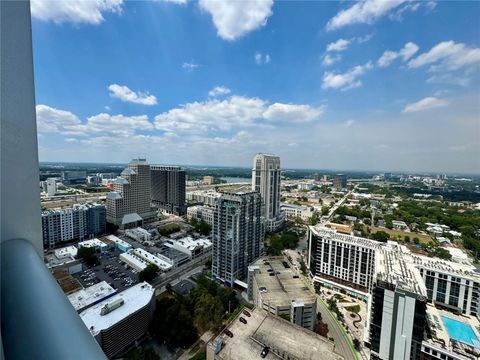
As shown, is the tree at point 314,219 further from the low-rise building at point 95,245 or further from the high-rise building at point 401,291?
the low-rise building at point 95,245

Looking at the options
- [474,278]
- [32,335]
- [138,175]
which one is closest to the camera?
[32,335]

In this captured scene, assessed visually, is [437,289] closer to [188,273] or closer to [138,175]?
[188,273]

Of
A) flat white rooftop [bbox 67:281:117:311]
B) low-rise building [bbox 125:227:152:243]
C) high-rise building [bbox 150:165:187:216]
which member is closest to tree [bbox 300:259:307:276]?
flat white rooftop [bbox 67:281:117:311]

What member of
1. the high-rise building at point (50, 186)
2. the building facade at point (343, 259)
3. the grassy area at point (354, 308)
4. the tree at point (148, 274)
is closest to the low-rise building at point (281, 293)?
the grassy area at point (354, 308)

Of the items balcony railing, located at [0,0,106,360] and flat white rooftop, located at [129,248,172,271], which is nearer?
balcony railing, located at [0,0,106,360]

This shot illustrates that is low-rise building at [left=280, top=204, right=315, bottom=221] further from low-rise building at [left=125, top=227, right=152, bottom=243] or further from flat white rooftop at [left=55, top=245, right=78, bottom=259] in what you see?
flat white rooftop at [left=55, top=245, right=78, bottom=259]

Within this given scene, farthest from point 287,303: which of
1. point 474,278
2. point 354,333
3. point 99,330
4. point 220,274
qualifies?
point 474,278

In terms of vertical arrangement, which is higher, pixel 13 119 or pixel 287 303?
pixel 13 119

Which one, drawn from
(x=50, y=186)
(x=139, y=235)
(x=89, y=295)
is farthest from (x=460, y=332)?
(x=50, y=186)
